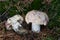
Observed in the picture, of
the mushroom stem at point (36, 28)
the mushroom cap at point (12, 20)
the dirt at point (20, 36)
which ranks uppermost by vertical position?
the mushroom cap at point (12, 20)

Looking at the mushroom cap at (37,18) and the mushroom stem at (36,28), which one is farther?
the mushroom stem at (36,28)

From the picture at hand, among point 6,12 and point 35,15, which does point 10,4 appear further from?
point 35,15

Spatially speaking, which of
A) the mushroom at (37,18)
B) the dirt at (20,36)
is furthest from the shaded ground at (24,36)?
the mushroom at (37,18)

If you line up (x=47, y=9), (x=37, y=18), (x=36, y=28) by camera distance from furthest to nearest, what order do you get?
(x=47, y=9), (x=36, y=28), (x=37, y=18)

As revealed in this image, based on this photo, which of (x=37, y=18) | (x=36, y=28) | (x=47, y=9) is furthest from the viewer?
(x=47, y=9)

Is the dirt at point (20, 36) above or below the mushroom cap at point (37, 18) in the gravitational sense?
below

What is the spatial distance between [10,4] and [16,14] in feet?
0.77

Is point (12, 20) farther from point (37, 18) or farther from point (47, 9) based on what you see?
point (47, 9)

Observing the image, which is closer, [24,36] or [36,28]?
[24,36]

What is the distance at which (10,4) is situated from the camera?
3.21 metres

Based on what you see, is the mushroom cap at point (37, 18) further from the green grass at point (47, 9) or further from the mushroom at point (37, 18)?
the green grass at point (47, 9)

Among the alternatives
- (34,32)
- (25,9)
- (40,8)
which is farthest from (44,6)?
(34,32)

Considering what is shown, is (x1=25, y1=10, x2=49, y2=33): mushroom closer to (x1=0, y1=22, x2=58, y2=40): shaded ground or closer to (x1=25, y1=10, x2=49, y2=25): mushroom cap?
(x1=25, y1=10, x2=49, y2=25): mushroom cap

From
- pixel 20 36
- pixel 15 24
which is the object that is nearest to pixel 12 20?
pixel 15 24
